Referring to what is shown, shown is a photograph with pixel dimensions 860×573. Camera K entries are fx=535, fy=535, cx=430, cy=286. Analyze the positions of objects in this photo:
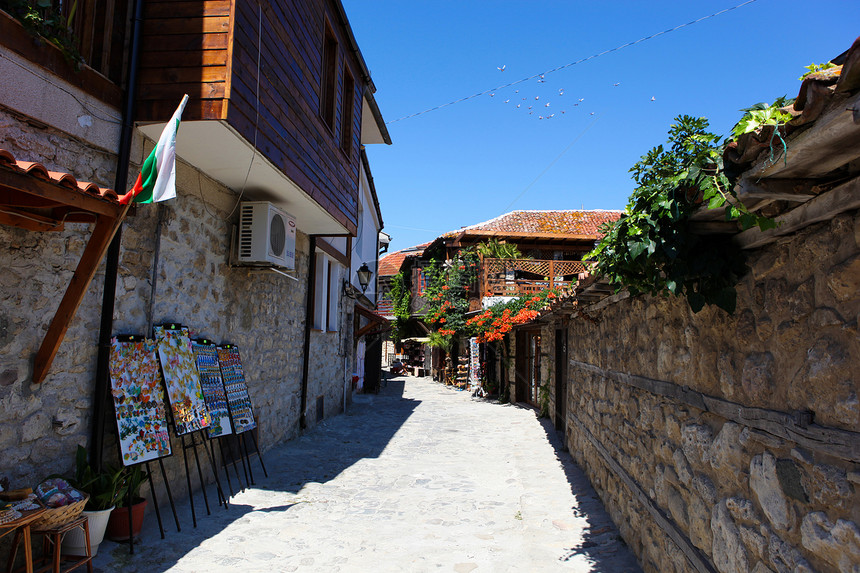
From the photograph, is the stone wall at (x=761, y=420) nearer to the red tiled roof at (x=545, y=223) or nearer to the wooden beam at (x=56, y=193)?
the wooden beam at (x=56, y=193)

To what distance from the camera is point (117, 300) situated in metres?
4.32

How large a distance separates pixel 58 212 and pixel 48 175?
2.99 feet

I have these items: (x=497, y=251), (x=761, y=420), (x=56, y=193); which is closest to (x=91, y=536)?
(x=56, y=193)

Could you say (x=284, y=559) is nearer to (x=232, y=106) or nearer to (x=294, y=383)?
(x=232, y=106)

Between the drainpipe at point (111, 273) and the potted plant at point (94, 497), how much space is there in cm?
22

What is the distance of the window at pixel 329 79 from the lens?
25.7 ft

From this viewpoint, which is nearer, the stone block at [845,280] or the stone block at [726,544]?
the stone block at [845,280]

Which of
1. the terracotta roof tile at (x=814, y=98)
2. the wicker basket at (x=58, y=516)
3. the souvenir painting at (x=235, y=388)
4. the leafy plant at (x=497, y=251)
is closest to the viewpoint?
the terracotta roof tile at (x=814, y=98)

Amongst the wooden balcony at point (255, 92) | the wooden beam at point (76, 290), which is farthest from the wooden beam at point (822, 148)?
the wooden balcony at point (255, 92)

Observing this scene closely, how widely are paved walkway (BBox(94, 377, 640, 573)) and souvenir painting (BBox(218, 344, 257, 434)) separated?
739 mm

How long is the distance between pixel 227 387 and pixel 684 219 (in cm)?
488

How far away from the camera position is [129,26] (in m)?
4.55

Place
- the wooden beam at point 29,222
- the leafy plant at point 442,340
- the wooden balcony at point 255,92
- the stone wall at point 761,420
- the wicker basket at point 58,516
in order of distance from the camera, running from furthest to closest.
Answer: the leafy plant at point 442,340, the wooden balcony at point 255,92, the wooden beam at point 29,222, the wicker basket at point 58,516, the stone wall at point 761,420

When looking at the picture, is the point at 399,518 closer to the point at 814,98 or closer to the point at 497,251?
the point at 814,98
